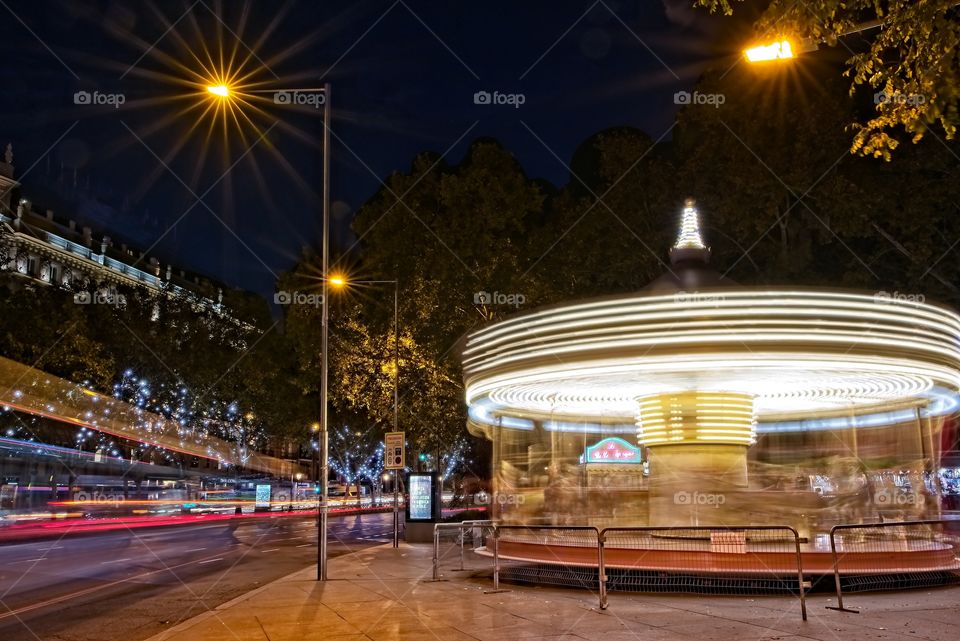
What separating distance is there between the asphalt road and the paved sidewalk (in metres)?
1.19

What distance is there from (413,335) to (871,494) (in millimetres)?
17558

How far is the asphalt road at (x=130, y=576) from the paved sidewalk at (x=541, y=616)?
119 centimetres

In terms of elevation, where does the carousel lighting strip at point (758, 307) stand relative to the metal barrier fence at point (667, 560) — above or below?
above

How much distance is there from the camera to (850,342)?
12.6 metres

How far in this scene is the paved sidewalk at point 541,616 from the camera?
9312 millimetres

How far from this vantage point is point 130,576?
57.2 ft

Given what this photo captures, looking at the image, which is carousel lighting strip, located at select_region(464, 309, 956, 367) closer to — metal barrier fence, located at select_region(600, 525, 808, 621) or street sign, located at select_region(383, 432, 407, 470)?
metal barrier fence, located at select_region(600, 525, 808, 621)

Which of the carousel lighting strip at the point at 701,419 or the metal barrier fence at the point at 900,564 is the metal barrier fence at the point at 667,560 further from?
the carousel lighting strip at the point at 701,419

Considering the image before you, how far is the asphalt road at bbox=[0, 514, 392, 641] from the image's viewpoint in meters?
11.5

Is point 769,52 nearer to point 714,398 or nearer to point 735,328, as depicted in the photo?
point 735,328

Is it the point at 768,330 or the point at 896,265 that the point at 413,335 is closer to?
the point at 896,265

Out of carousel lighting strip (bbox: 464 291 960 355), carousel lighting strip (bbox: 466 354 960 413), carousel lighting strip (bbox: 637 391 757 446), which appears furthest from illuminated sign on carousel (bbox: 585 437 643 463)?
carousel lighting strip (bbox: 464 291 960 355)

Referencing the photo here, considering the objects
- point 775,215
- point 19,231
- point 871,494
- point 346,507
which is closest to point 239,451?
point 346,507

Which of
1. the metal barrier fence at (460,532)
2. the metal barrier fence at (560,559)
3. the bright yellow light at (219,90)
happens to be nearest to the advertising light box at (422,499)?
the metal barrier fence at (460,532)
